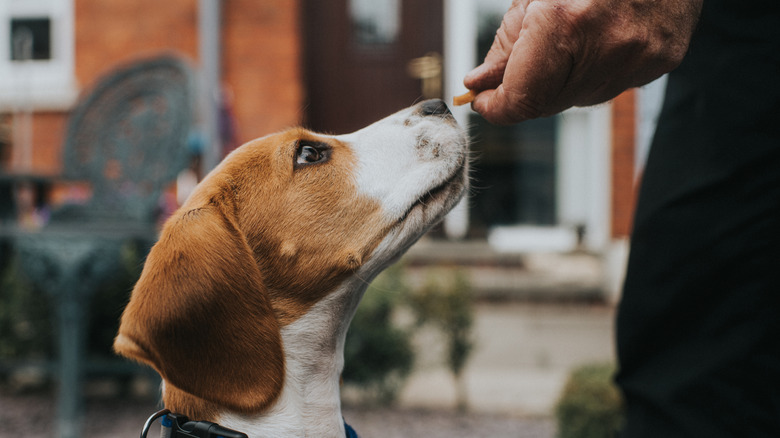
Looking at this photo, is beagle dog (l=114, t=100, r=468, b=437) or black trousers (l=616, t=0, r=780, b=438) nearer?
beagle dog (l=114, t=100, r=468, b=437)

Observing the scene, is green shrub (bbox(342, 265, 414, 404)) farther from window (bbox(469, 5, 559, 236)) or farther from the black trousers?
window (bbox(469, 5, 559, 236))

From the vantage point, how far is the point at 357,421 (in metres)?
3.93

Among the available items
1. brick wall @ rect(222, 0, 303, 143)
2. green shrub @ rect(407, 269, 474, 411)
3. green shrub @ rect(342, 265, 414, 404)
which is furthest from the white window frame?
green shrub @ rect(407, 269, 474, 411)

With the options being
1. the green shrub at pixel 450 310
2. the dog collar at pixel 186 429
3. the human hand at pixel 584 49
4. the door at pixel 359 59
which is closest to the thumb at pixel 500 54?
the human hand at pixel 584 49

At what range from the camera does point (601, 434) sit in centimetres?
302

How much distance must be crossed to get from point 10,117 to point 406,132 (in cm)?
676

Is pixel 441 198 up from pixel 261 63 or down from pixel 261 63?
down

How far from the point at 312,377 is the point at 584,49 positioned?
39.3 inches

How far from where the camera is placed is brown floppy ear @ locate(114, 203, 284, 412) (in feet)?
4.69

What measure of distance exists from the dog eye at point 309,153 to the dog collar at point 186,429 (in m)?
0.73

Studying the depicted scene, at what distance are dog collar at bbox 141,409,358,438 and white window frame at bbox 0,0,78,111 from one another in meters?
6.49

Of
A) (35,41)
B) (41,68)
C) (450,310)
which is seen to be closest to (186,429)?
(450,310)

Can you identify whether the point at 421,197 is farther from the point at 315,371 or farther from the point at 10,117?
the point at 10,117

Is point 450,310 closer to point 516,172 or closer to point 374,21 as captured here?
point 516,172
